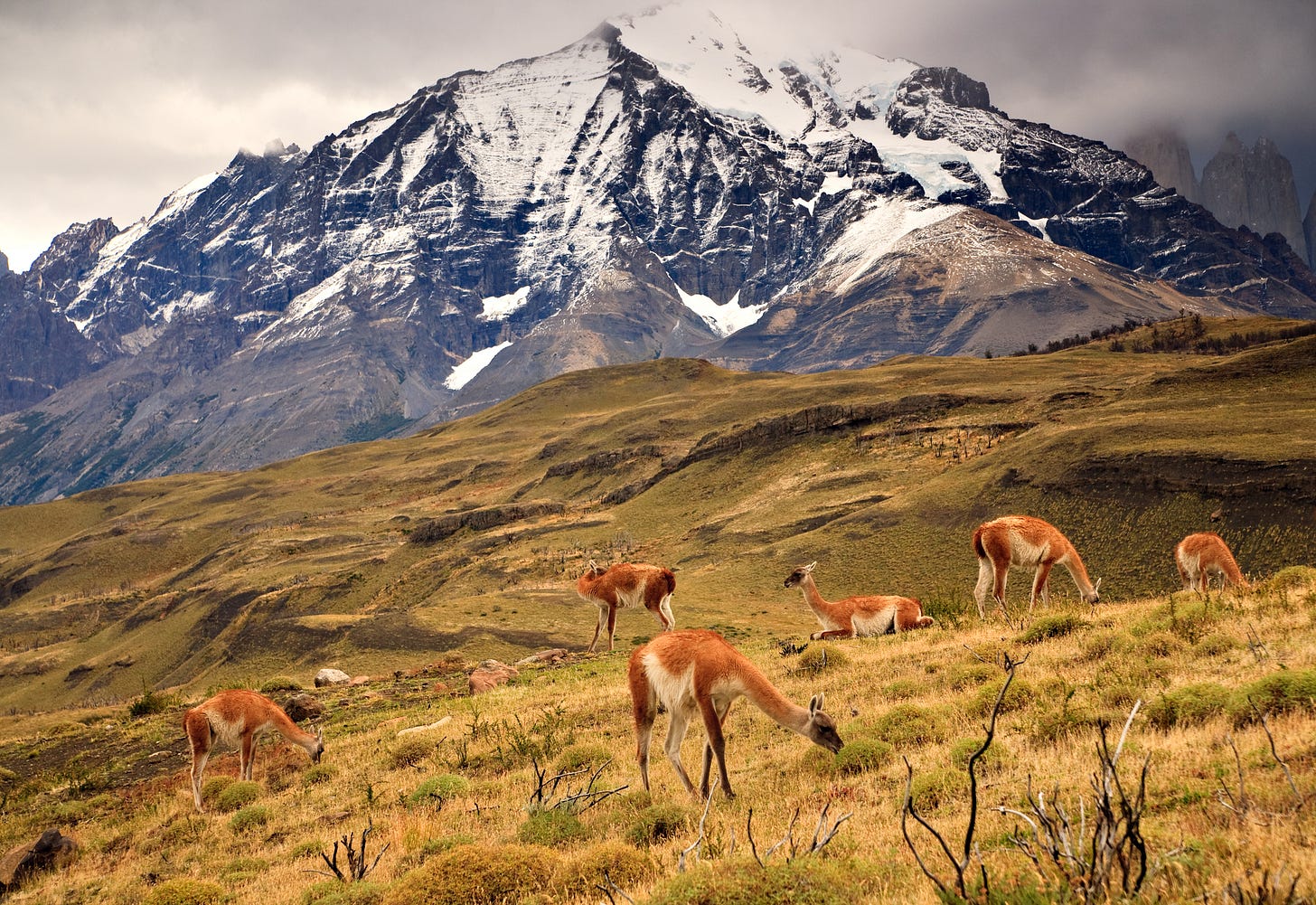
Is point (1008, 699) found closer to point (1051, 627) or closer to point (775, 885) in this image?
point (1051, 627)

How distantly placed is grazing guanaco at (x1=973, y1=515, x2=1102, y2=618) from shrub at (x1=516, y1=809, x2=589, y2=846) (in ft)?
45.2

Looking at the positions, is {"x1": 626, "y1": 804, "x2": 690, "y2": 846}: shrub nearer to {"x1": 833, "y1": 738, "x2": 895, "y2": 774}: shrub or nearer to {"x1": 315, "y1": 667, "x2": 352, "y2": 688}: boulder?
{"x1": 833, "y1": 738, "x2": 895, "y2": 774}: shrub

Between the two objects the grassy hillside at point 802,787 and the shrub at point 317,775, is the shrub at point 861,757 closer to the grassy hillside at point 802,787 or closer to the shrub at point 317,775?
the grassy hillside at point 802,787

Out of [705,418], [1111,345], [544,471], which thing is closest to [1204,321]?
[1111,345]

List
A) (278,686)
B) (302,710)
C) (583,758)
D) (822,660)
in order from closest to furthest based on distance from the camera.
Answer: (583,758), (822,660), (302,710), (278,686)

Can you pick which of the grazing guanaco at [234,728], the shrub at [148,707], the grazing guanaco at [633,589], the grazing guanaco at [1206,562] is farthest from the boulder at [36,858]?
the grazing guanaco at [1206,562]

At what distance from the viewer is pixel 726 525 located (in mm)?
71875

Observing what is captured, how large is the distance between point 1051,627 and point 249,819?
16.3 metres

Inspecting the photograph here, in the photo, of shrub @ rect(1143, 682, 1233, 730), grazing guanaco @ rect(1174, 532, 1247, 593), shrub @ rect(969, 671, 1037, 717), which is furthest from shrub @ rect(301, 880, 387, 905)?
grazing guanaco @ rect(1174, 532, 1247, 593)

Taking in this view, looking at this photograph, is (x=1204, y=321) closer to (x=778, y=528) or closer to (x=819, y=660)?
(x=778, y=528)

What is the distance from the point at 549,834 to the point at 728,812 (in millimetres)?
2432

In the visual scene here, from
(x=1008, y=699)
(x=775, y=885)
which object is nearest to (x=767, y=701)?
(x=775, y=885)

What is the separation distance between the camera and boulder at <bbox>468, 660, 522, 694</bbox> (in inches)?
1009

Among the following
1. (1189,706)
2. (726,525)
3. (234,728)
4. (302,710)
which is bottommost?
(302,710)
